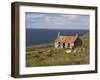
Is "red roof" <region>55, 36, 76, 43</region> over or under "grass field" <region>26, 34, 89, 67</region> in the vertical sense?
over

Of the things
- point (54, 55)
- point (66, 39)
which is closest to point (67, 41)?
point (66, 39)

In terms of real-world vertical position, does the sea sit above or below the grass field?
above

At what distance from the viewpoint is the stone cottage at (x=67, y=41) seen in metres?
2.04

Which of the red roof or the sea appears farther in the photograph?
the red roof

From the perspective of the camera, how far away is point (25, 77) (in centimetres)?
191

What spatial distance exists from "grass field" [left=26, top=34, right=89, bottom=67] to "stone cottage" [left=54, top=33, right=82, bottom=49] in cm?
3

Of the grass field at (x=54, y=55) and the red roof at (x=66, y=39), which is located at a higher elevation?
the red roof at (x=66, y=39)

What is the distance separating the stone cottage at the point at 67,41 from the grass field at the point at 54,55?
3cm

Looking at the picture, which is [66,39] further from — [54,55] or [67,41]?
[54,55]

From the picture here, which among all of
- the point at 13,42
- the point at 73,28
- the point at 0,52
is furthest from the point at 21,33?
the point at 73,28

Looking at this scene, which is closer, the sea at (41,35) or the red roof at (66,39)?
the sea at (41,35)

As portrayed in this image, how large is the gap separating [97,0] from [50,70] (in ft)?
2.48

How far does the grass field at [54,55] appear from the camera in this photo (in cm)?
196

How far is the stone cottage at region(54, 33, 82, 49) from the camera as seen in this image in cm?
204
